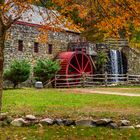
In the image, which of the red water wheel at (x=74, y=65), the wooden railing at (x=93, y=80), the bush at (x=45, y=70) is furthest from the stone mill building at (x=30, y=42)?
the wooden railing at (x=93, y=80)

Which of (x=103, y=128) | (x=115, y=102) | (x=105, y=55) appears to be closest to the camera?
(x=103, y=128)

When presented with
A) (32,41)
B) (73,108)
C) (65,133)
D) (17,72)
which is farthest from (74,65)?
(65,133)

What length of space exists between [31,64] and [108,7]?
23.7m

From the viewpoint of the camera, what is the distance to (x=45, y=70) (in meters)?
35.6

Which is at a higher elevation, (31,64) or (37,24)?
(37,24)

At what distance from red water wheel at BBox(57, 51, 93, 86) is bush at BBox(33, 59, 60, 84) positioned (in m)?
1.69

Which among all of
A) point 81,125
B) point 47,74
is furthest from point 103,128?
point 47,74

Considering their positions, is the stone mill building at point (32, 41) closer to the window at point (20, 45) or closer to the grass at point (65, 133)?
the window at point (20, 45)

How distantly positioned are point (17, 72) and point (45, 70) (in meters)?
3.45

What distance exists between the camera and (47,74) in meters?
35.8

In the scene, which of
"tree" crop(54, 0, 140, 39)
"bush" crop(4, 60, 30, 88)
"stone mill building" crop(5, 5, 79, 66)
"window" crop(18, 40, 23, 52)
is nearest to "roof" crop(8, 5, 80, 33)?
"stone mill building" crop(5, 5, 79, 66)

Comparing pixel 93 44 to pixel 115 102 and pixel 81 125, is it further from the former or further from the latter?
pixel 81 125

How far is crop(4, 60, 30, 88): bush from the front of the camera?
107 feet

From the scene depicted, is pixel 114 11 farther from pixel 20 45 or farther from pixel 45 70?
pixel 20 45
